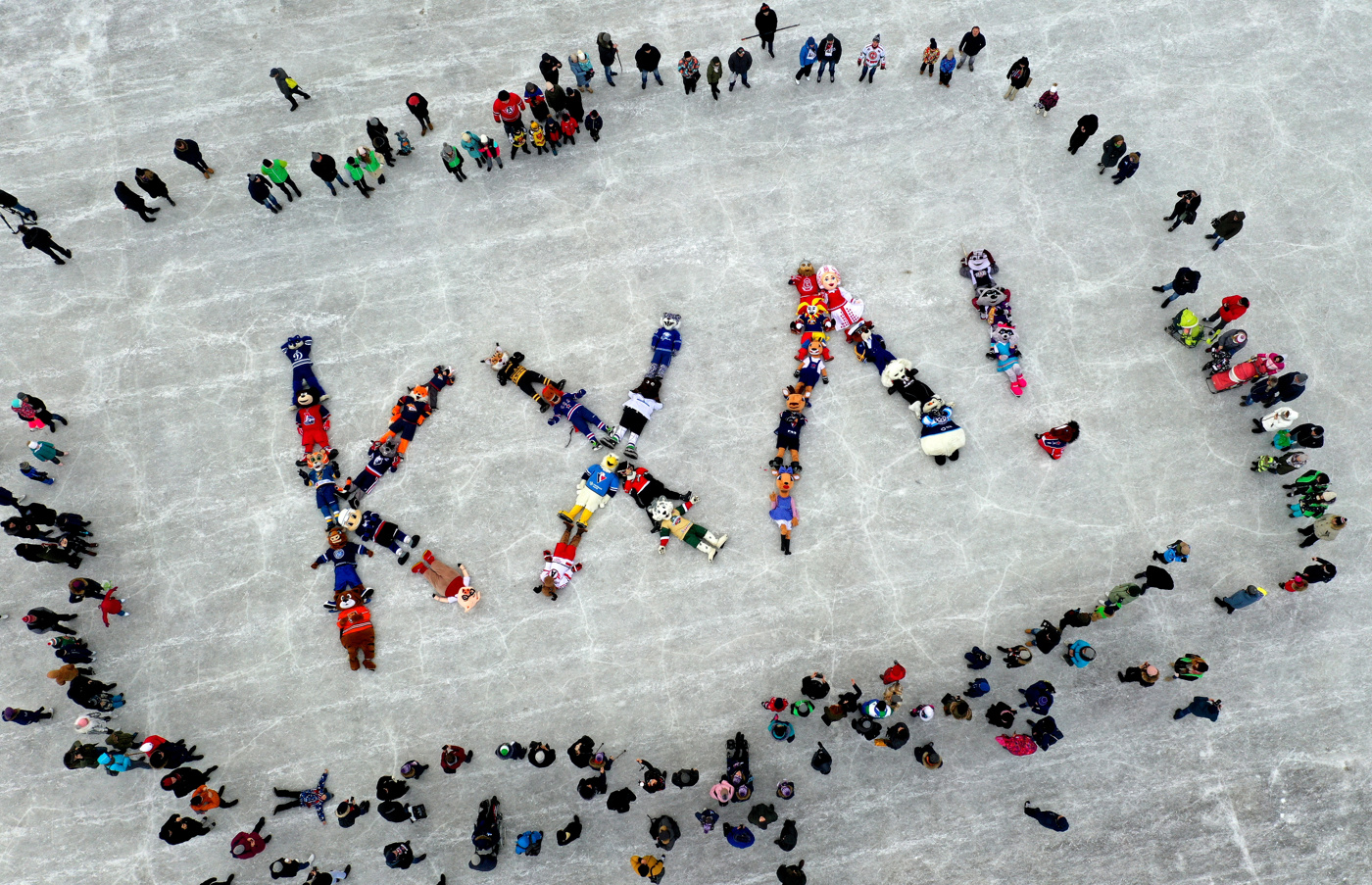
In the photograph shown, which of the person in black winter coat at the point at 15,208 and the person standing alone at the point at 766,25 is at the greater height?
the person standing alone at the point at 766,25

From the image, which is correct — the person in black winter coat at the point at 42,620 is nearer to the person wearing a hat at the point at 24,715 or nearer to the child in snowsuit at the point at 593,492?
the person wearing a hat at the point at 24,715

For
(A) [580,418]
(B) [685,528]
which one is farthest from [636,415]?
(B) [685,528]

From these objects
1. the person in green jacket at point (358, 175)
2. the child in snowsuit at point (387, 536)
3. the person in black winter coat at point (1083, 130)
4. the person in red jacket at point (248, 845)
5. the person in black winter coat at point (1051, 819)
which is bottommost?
the person in black winter coat at point (1051, 819)

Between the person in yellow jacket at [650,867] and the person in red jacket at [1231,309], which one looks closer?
the person in yellow jacket at [650,867]

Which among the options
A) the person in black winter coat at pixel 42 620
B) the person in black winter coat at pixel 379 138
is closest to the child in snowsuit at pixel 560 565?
the person in black winter coat at pixel 42 620

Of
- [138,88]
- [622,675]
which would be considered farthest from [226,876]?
[138,88]

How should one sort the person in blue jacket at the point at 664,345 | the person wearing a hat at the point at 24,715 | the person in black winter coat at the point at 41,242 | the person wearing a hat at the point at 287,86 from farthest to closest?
the person wearing a hat at the point at 287,86, the person in black winter coat at the point at 41,242, the person in blue jacket at the point at 664,345, the person wearing a hat at the point at 24,715

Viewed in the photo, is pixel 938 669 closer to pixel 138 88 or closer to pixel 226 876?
pixel 226 876

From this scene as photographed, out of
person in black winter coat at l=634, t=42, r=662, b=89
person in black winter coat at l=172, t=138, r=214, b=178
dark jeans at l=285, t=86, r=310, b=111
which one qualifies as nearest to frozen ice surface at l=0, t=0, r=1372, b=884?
dark jeans at l=285, t=86, r=310, b=111

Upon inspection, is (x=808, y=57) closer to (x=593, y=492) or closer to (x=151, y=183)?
(x=593, y=492)
